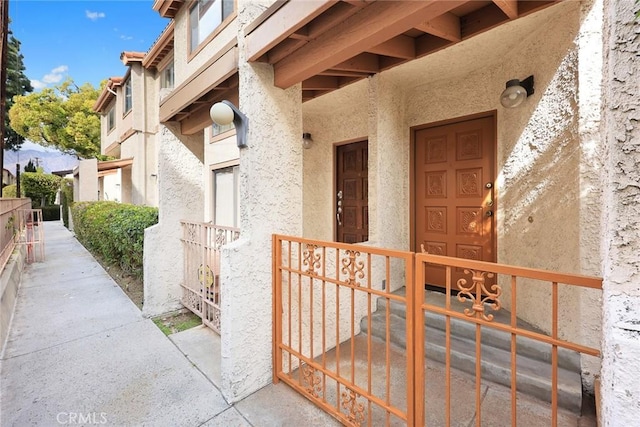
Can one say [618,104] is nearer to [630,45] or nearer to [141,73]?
[630,45]

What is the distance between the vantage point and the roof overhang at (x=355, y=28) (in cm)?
218

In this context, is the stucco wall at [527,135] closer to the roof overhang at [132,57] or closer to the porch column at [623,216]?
the porch column at [623,216]

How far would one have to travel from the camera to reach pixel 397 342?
12.9ft

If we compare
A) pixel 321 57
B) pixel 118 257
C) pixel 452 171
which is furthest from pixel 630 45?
pixel 118 257

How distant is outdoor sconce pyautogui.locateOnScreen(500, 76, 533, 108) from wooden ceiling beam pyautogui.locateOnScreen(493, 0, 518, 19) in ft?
3.63

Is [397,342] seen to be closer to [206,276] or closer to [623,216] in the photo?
[206,276]

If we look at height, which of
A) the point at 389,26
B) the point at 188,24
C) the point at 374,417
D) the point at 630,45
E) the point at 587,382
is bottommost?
the point at 374,417

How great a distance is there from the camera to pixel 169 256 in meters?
5.24

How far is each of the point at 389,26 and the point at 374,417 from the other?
341 cm

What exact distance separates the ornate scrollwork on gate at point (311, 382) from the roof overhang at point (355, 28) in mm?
3094

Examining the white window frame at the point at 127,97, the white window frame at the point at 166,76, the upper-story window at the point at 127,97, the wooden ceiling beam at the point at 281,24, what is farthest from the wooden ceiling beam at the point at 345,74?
the upper-story window at the point at 127,97

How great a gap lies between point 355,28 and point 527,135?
282 cm

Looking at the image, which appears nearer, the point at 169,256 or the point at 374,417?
the point at 374,417

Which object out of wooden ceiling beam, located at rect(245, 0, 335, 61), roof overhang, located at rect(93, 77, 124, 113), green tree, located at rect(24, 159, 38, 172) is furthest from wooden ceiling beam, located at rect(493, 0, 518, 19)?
green tree, located at rect(24, 159, 38, 172)
